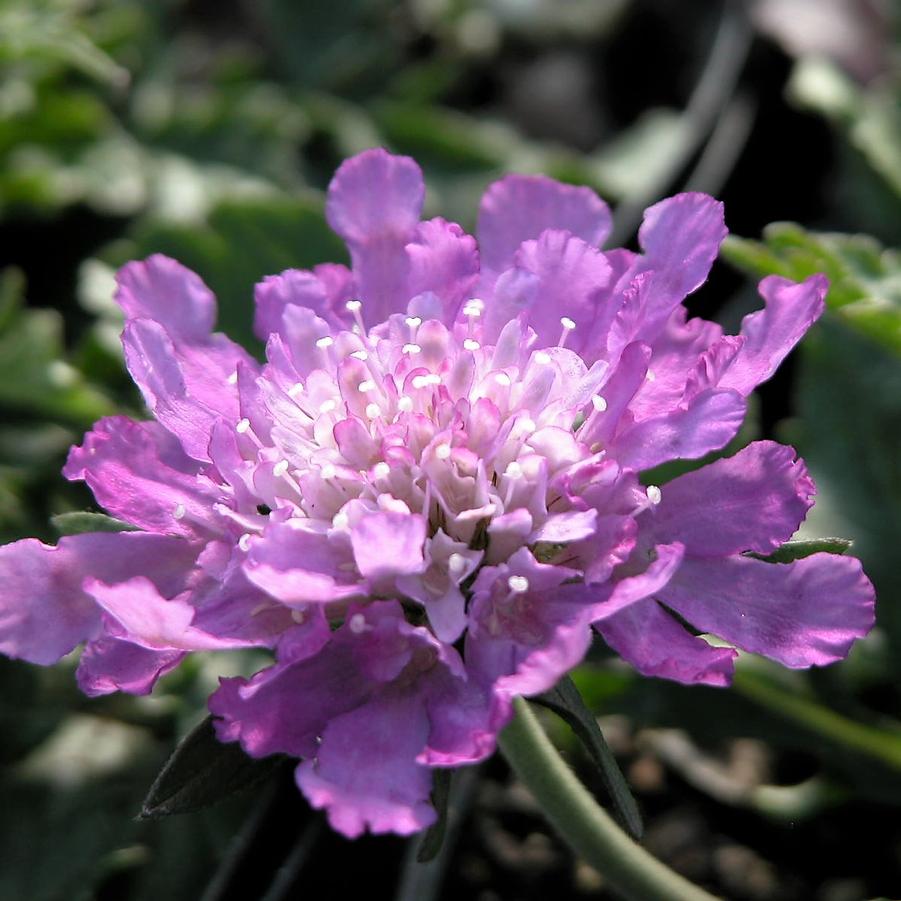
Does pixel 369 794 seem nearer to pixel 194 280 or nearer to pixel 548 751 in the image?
pixel 548 751

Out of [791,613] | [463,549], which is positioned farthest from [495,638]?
[791,613]

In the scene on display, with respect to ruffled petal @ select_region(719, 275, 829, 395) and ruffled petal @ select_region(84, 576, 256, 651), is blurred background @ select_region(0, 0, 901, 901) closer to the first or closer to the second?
ruffled petal @ select_region(719, 275, 829, 395)

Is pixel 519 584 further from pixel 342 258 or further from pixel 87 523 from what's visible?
pixel 342 258

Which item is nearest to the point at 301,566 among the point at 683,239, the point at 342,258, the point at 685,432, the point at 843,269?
the point at 685,432

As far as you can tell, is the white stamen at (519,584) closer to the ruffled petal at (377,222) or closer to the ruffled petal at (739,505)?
the ruffled petal at (739,505)

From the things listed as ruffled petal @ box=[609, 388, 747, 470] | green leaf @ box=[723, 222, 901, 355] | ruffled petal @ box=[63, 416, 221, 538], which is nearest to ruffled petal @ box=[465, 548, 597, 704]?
ruffled petal @ box=[609, 388, 747, 470]
